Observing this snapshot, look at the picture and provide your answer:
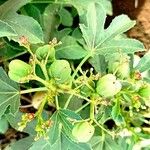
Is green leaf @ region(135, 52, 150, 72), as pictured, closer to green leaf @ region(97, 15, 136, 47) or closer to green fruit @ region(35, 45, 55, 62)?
green leaf @ region(97, 15, 136, 47)

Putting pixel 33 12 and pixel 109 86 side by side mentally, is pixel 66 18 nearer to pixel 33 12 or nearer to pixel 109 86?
pixel 33 12

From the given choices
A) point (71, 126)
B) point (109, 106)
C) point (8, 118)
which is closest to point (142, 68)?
point (109, 106)

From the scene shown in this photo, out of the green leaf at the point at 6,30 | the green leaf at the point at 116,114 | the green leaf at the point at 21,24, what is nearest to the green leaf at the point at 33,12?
the green leaf at the point at 21,24

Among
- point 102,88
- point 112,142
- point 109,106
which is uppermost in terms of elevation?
point 102,88

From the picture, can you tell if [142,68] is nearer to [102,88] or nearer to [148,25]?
[102,88]

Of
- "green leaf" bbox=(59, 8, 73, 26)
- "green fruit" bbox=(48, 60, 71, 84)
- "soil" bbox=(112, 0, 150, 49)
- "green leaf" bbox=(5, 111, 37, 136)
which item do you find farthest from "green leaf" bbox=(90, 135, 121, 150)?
"soil" bbox=(112, 0, 150, 49)

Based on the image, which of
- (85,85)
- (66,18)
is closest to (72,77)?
(85,85)

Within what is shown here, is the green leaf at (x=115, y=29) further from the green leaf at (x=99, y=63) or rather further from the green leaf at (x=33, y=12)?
the green leaf at (x=33, y=12)
